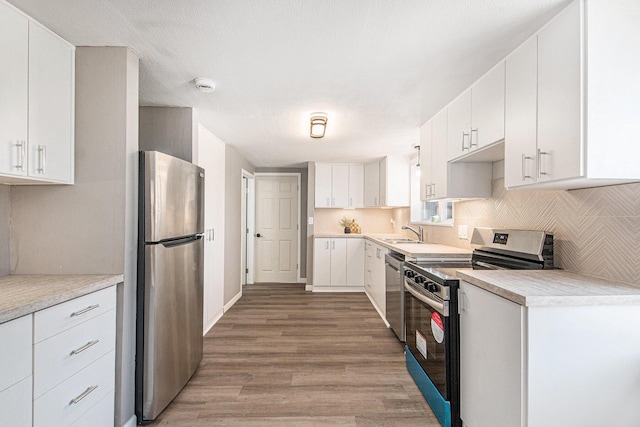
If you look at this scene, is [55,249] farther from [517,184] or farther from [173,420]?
[517,184]

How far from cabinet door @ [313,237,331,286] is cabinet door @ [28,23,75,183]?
3.70 metres

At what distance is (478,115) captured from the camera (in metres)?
2.10

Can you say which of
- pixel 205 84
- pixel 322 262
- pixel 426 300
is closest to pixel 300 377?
pixel 426 300

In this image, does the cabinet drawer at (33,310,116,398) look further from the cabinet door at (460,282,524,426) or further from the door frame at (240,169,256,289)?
the door frame at (240,169,256,289)

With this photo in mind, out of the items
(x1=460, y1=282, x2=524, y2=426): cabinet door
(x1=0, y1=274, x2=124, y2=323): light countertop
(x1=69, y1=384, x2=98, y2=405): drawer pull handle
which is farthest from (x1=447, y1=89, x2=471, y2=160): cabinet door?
(x1=69, y1=384, x2=98, y2=405): drawer pull handle

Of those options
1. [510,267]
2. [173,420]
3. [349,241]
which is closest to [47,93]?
[173,420]

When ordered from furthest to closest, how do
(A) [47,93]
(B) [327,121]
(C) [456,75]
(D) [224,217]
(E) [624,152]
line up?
(D) [224,217] < (B) [327,121] < (C) [456,75] < (A) [47,93] < (E) [624,152]

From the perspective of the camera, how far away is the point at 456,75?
2.03 metres

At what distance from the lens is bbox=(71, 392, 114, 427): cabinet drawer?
1.44 meters

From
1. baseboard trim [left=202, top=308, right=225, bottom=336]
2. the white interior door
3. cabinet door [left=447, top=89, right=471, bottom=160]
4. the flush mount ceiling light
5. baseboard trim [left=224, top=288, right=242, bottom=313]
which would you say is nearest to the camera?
cabinet door [left=447, top=89, right=471, bottom=160]

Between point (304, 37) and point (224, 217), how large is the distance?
9.02 feet

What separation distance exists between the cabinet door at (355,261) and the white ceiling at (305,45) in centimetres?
268

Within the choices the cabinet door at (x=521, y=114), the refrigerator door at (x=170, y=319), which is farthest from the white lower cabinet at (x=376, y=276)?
the refrigerator door at (x=170, y=319)

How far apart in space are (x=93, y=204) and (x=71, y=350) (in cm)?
78
